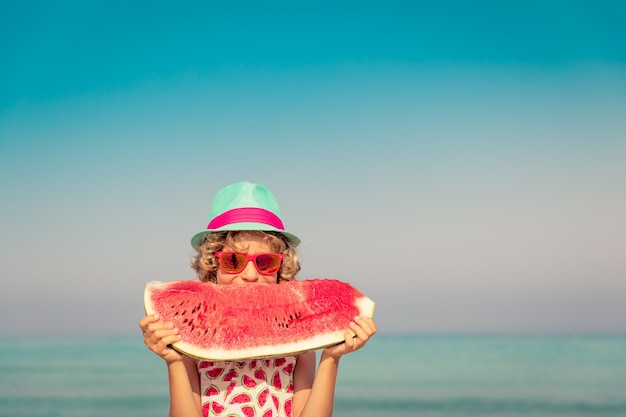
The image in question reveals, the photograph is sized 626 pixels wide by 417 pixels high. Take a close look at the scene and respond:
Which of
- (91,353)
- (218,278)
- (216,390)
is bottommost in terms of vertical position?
(216,390)

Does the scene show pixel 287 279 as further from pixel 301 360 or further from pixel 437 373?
pixel 437 373

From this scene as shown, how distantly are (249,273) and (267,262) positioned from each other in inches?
3.7

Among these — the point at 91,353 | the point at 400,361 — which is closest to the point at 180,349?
the point at 400,361

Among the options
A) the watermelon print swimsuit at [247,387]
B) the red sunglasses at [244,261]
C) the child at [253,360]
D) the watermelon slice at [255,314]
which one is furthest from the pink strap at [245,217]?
the watermelon print swimsuit at [247,387]

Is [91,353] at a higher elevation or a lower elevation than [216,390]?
higher

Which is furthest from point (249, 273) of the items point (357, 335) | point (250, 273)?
point (357, 335)

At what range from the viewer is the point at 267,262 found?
310cm

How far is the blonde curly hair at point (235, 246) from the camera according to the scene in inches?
126

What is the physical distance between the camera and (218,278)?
10.5 ft

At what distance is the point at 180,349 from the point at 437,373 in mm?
17709

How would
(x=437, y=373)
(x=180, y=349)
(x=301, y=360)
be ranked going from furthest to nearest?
(x=437, y=373)
(x=301, y=360)
(x=180, y=349)

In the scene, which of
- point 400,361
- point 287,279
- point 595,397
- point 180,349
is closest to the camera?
point 180,349

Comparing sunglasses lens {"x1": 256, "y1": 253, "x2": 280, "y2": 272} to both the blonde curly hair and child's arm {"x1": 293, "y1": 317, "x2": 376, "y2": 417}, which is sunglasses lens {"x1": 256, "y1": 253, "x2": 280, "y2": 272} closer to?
the blonde curly hair

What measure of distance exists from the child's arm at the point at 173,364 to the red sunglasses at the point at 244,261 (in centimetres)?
45
